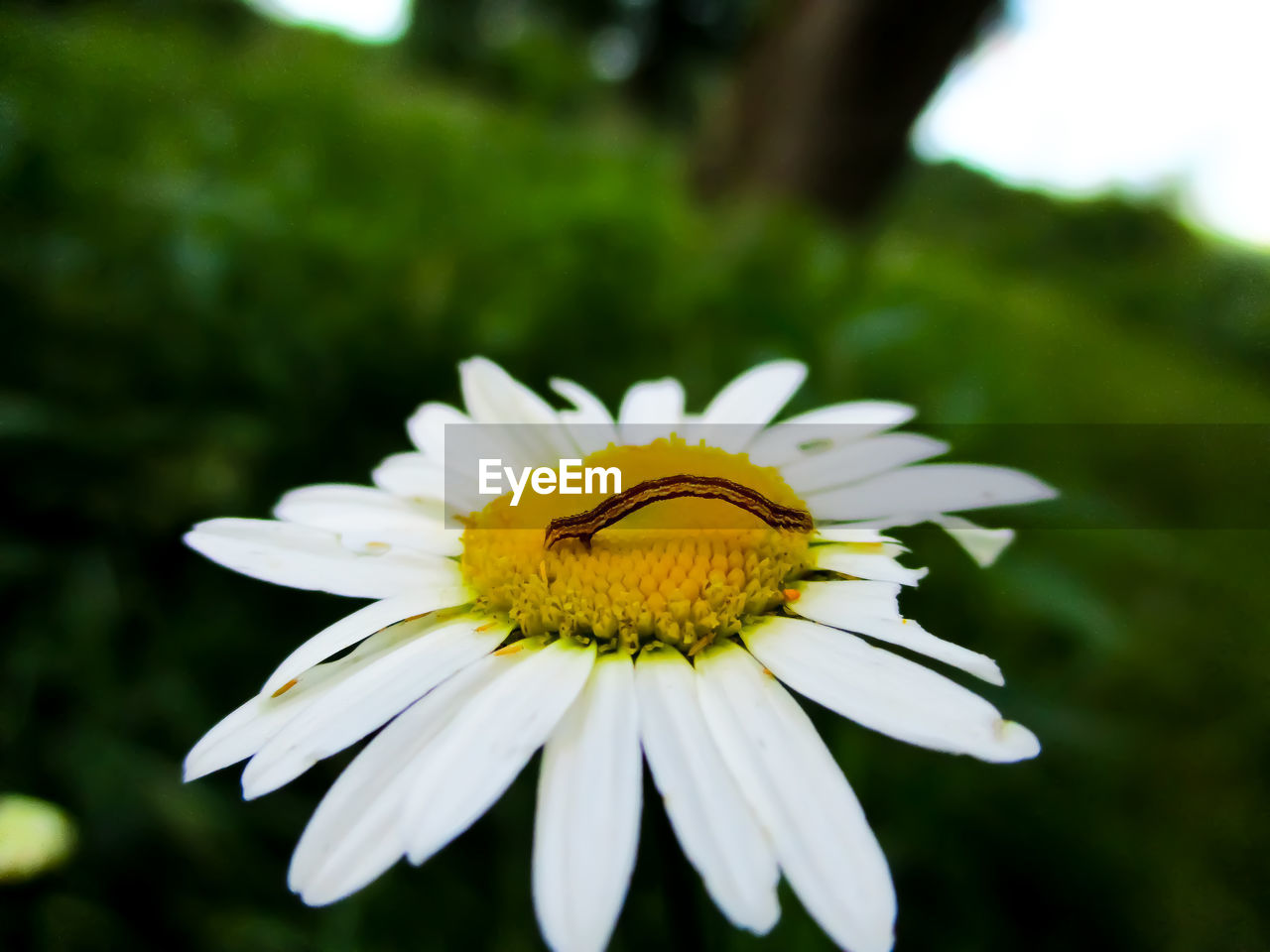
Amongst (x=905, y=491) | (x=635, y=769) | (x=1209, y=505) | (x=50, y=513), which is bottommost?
(x=635, y=769)

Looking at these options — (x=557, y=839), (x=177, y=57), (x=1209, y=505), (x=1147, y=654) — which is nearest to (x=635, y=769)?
(x=557, y=839)

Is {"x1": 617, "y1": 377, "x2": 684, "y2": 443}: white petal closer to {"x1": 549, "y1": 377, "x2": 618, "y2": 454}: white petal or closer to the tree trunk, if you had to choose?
{"x1": 549, "y1": 377, "x2": 618, "y2": 454}: white petal

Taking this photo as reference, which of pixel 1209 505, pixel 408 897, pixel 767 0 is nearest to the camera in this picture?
pixel 408 897

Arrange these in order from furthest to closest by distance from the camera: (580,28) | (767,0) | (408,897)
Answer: (580,28) → (767,0) → (408,897)

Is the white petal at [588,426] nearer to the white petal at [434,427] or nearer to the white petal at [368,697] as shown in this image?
the white petal at [434,427]

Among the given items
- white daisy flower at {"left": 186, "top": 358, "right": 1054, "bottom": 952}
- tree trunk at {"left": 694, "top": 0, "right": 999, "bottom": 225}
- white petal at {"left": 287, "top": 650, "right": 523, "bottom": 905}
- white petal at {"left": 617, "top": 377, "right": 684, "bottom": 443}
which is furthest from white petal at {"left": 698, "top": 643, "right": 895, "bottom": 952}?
tree trunk at {"left": 694, "top": 0, "right": 999, "bottom": 225}

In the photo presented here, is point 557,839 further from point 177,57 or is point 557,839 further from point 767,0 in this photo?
point 767,0

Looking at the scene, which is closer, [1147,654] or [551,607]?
[551,607]
